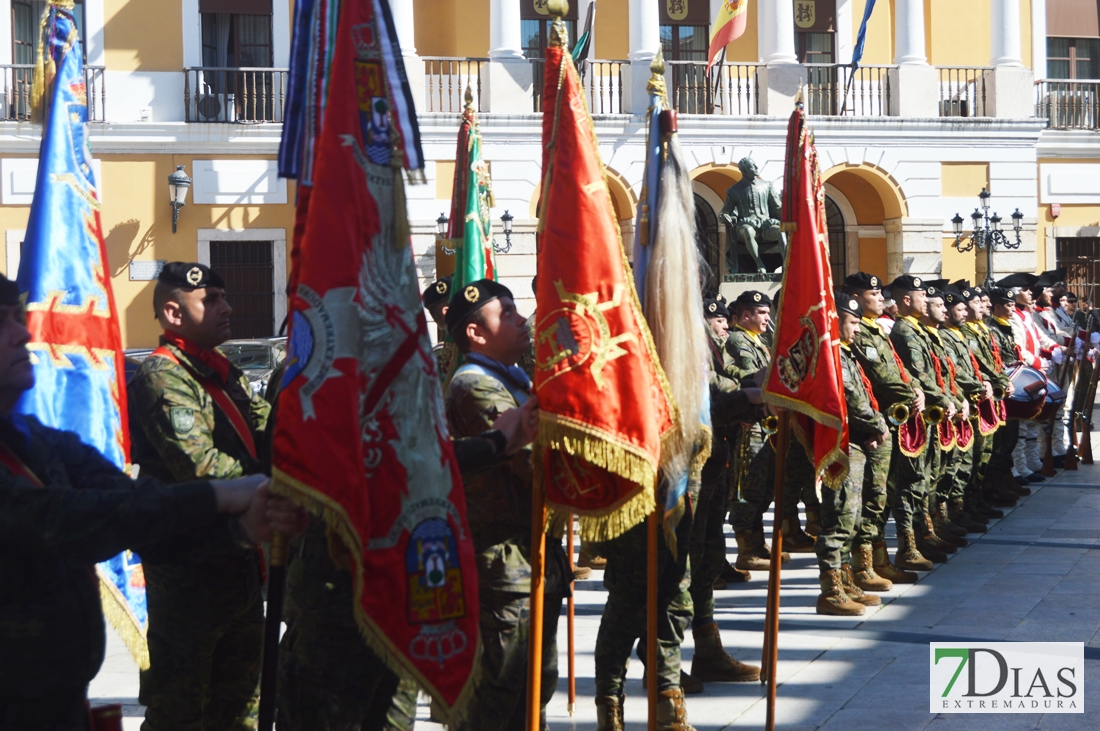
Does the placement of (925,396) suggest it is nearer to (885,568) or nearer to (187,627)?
(885,568)

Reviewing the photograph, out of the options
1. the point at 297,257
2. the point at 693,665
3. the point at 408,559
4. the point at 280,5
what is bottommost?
the point at 693,665

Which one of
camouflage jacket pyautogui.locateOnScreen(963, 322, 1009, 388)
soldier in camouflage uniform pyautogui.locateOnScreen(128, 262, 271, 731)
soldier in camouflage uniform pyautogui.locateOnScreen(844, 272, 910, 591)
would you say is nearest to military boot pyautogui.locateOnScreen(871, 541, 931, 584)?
soldier in camouflage uniform pyautogui.locateOnScreen(844, 272, 910, 591)

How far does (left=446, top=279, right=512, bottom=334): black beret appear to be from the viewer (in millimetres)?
4258

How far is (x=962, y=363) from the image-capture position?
10102mm

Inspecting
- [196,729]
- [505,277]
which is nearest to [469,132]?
[196,729]

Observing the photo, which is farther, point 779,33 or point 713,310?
point 779,33

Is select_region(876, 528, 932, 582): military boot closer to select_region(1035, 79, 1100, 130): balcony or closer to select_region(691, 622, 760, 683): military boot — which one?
select_region(691, 622, 760, 683): military boot

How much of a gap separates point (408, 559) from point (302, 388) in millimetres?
490

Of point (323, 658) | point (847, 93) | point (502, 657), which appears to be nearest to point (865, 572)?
point (502, 657)

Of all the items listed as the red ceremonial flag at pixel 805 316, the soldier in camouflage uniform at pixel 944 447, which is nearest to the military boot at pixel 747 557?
the soldier in camouflage uniform at pixel 944 447

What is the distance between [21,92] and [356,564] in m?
22.9

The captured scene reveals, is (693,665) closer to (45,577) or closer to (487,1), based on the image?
(45,577)

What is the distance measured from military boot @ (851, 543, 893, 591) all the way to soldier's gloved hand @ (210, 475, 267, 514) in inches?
237

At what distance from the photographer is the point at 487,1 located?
25188 mm
